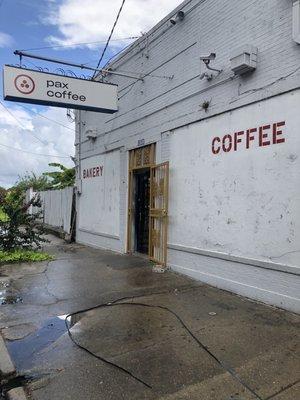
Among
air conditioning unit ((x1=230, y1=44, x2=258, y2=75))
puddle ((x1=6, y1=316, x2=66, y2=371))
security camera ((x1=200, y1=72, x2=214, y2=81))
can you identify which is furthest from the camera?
security camera ((x1=200, y1=72, x2=214, y2=81))

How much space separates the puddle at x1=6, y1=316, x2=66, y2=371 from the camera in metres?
4.38

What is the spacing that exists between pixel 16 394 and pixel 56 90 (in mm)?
6236

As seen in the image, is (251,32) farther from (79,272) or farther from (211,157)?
(79,272)

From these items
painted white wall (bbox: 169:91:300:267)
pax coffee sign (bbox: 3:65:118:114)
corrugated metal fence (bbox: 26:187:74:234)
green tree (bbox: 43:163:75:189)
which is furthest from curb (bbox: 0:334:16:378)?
green tree (bbox: 43:163:75:189)

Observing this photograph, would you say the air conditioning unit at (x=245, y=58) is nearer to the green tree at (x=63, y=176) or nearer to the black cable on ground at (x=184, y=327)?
the black cable on ground at (x=184, y=327)

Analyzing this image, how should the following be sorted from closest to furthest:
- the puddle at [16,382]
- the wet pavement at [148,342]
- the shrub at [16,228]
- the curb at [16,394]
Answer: the curb at [16,394]
the wet pavement at [148,342]
the puddle at [16,382]
the shrub at [16,228]

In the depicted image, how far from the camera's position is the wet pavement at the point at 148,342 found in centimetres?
370

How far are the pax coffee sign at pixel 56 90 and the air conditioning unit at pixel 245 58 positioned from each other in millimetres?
3361

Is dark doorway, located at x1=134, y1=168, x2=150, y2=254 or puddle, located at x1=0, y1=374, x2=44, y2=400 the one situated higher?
dark doorway, located at x1=134, y1=168, x2=150, y2=254

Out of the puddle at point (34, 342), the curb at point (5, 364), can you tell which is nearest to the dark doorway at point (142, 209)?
the puddle at point (34, 342)

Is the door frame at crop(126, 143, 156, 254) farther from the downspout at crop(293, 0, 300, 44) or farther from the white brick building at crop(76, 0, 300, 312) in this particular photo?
the downspout at crop(293, 0, 300, 44)

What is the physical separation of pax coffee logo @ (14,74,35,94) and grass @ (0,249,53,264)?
4.51 m

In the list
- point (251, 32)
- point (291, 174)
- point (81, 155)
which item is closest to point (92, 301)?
point (291, 174)

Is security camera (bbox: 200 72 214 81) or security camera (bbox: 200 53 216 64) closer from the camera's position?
security camera (bbox: 200 53 216 64)
